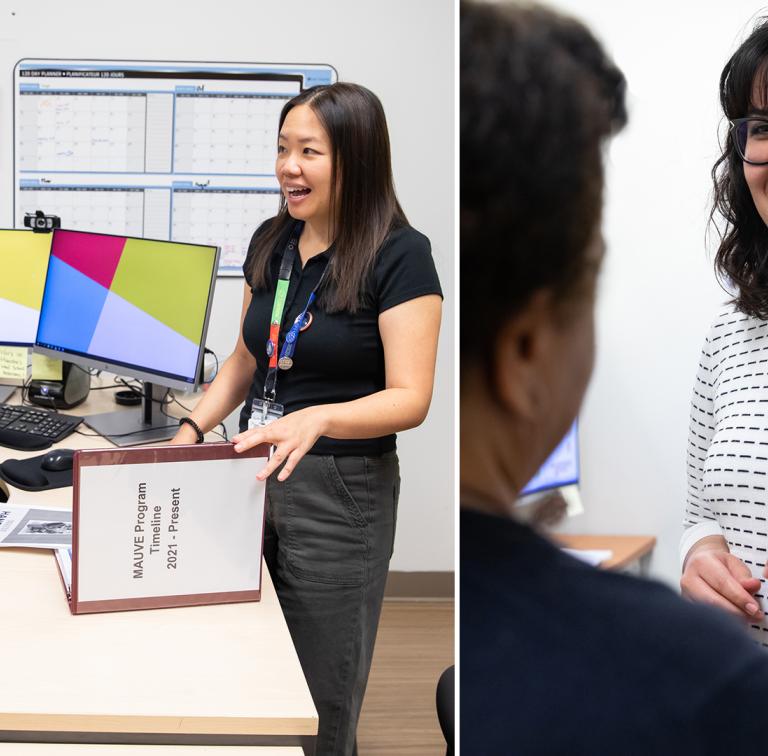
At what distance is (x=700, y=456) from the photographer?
1.69ft

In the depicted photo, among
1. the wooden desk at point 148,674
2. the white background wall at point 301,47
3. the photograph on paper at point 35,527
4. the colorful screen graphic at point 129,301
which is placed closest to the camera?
the wooden desk at point 148,674

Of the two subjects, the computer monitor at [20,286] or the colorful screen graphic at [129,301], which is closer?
the colorful screen graphic at [129,301]

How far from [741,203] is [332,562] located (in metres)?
1.06

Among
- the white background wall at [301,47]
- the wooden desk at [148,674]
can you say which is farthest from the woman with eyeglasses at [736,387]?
the white background wall at [301,47]

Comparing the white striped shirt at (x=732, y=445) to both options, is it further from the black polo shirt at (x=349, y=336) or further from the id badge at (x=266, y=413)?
the id badge at (x=266, y=413)

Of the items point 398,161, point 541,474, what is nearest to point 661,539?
point 541,474

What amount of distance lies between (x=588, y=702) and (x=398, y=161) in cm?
243

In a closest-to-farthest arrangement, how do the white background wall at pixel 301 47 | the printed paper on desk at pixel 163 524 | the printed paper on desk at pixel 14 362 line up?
the printed paper on desk at pixel 163 524
the printed paper on desk at pixel 14 362
the white background wall at pixel 301 47

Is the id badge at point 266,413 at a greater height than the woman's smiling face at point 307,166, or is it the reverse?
the woman's smiling face at point 307,166

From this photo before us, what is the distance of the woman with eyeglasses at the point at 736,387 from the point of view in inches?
19.8

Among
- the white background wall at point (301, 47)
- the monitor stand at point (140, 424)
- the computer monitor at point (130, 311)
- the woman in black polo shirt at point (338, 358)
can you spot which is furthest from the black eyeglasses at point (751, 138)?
the white background wall at point (301, 47)

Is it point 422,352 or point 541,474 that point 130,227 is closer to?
point 422,352

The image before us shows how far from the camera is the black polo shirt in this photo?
1400 millimetres

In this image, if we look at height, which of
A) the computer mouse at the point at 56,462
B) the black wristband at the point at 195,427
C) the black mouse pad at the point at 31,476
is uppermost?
the black wristband at the point at 195,427
